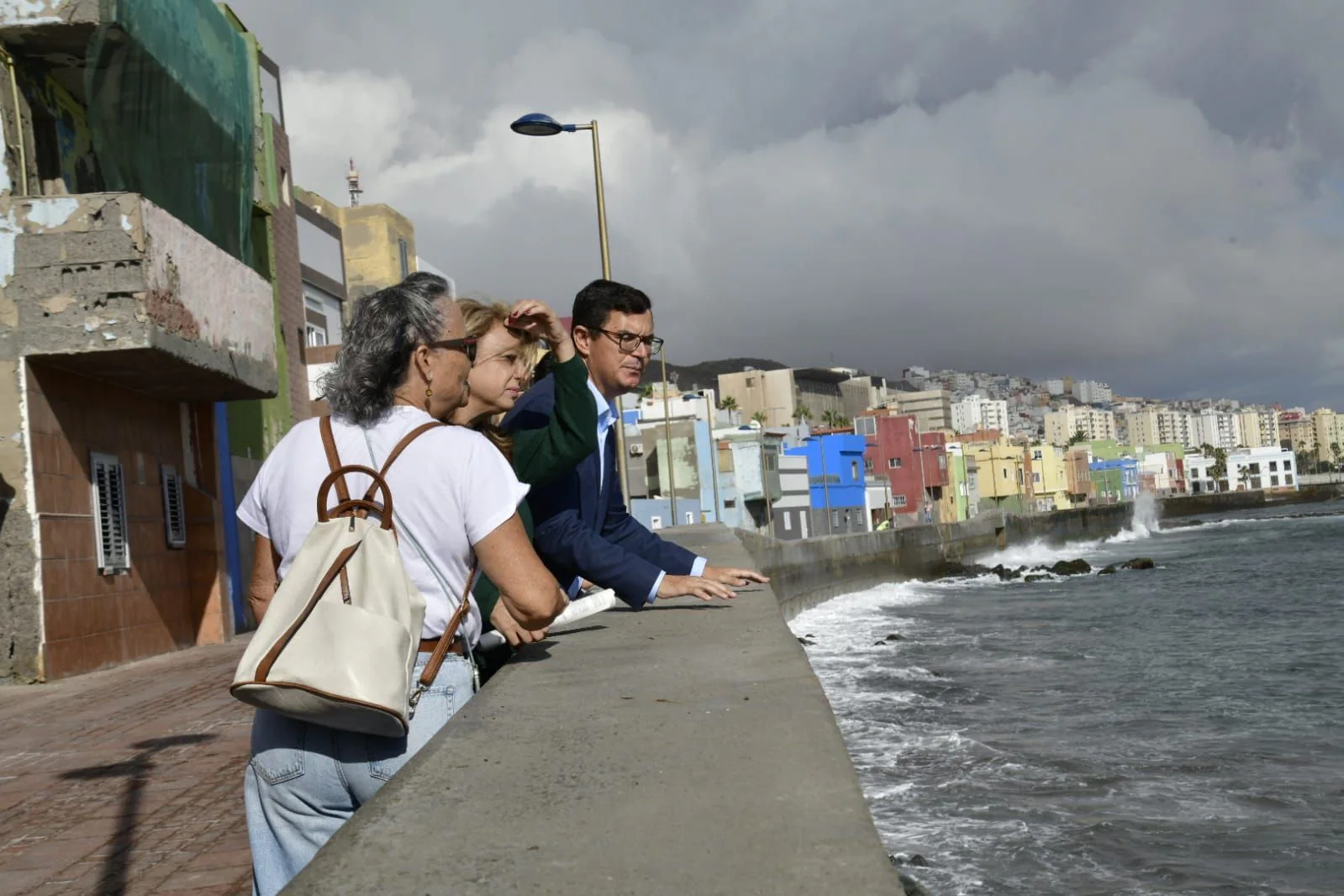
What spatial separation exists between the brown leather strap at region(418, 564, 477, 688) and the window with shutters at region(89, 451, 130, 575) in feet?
41.5

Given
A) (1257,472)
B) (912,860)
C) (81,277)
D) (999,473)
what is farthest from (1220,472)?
(912,860)

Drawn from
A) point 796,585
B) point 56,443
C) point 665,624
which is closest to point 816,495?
point 796,585

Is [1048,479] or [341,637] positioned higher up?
[1048,479]

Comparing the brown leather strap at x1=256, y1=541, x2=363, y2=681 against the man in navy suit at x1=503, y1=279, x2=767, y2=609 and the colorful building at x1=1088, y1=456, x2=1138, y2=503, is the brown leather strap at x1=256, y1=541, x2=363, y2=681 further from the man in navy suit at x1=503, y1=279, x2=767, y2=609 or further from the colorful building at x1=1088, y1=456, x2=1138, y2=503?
the colorful building at x1=1088, y1=456, x2=1138, y2=503

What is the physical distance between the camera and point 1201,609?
29531mm

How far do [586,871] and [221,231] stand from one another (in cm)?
1817

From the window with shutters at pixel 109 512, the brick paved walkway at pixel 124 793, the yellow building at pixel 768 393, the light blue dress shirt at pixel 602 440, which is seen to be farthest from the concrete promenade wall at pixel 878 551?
the yellow building at pixel 768 393

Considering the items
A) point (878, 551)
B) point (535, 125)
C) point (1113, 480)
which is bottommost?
point (878, 551)

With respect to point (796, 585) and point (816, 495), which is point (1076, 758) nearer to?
point (796, 585)

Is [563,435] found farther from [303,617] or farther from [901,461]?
[901,461]

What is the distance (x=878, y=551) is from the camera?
44906mm

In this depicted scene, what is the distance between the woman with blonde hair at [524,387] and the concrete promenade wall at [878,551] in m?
18.2

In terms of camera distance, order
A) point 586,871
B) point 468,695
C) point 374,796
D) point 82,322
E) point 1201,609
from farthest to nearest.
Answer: point 1201,609
point 82,322
point 468,695
point 374,796
point 586,871

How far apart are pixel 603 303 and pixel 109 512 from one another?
1168 centimetres
